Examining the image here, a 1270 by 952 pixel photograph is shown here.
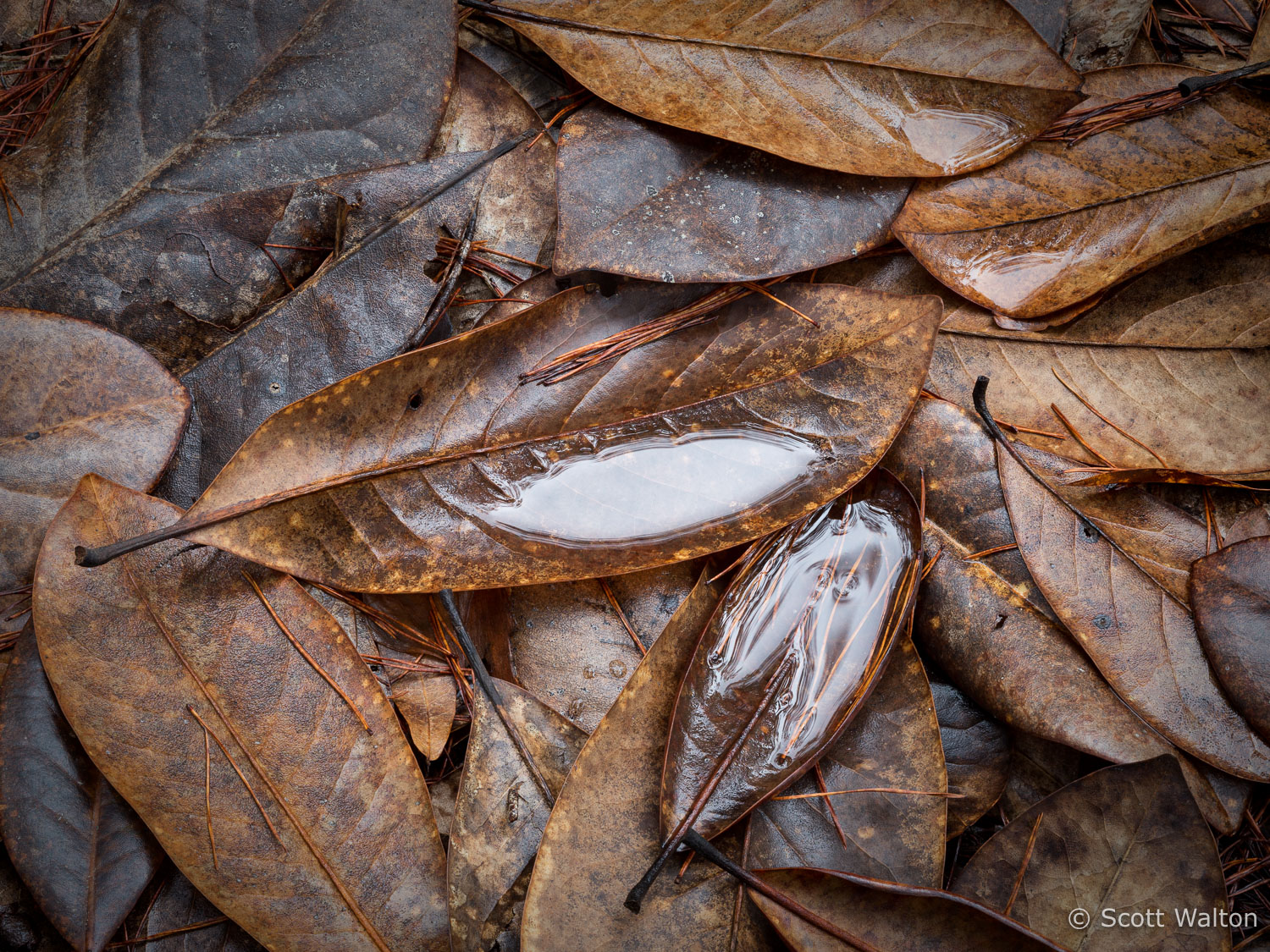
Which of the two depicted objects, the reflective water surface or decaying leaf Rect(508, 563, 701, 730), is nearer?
the reflective water surface

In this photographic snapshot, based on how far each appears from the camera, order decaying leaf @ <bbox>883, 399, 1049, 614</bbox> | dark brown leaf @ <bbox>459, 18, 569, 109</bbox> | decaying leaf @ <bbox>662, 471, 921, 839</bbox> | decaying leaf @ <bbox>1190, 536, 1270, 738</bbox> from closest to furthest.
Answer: decaying leaf @ <bbox>662, 471, 921, 839</bbox> → decaying leaf @ <bbox>1190, 536, 1270, 738</bbox> → decaying leaf @ <bbox>883, 399, 1049, 614</bbox> → dark brown leaf @ <bbox>459, 18, 569, 109</bbox>

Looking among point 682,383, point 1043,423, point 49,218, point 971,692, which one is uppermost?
point 49,218

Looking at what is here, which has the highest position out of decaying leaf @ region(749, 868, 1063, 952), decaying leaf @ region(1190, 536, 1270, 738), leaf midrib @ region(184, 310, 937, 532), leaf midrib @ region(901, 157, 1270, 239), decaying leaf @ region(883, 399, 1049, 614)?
leaf midrib @ region(901, 157, 1270, 239)

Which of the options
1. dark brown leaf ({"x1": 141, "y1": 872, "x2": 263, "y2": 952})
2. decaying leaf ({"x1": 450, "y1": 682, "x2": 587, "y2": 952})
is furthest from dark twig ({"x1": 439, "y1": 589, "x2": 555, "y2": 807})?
dark brown leaf ({"x1": 141, "y1": 872, "x2": 263, "y2": 952})

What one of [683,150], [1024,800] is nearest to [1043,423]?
[1024,800]

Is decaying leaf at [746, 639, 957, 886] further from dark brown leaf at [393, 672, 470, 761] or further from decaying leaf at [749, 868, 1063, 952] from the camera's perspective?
dark brown leaf at [393, 672, 470, 761]

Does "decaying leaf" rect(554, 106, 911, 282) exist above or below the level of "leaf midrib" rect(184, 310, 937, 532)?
above

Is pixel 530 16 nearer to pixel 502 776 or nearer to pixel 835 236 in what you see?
pixel 835 236
